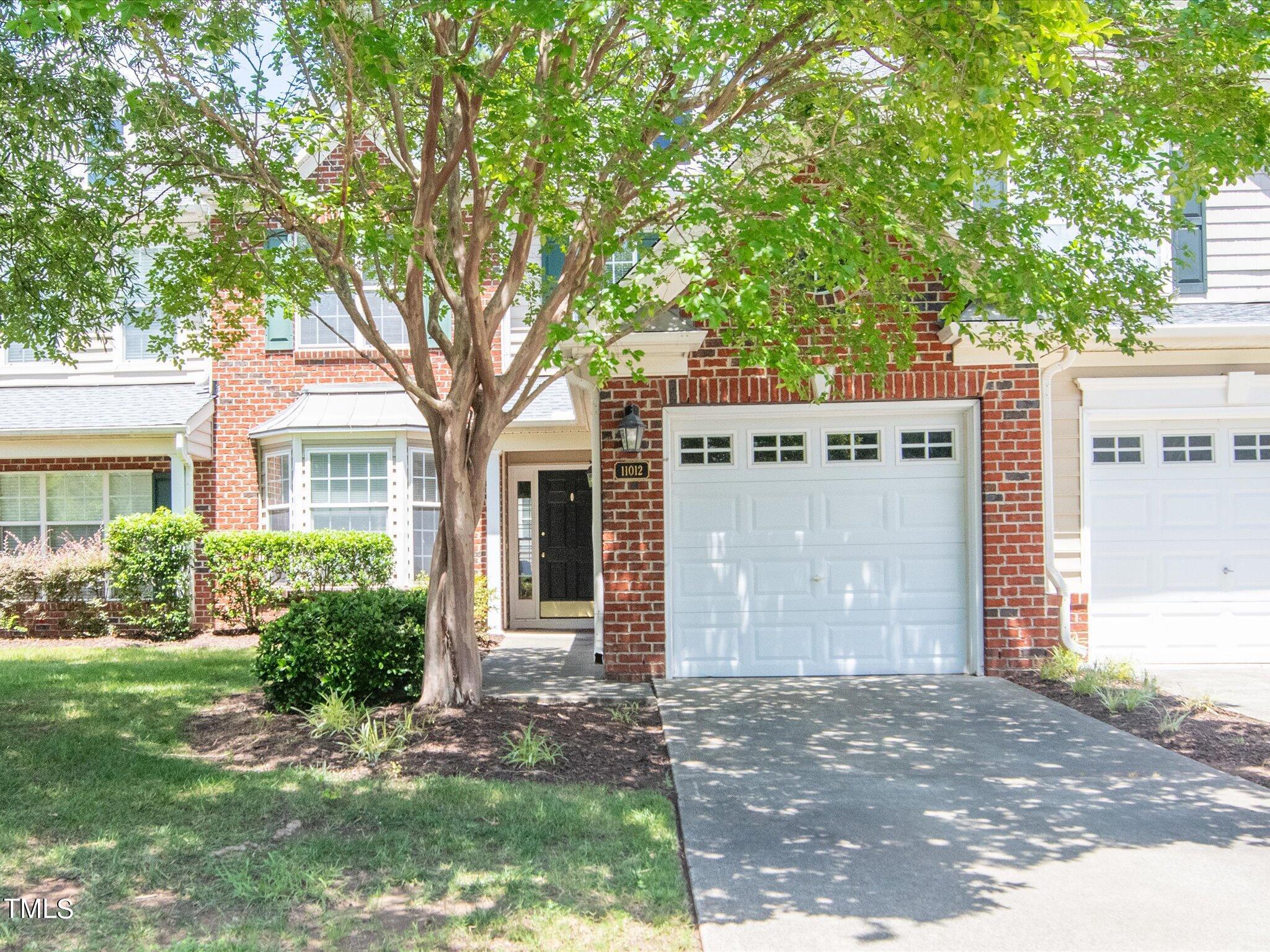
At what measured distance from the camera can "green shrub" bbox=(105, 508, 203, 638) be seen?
44.4 ft

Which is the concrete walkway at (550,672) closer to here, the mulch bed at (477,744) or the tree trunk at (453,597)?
the mulch bed at (477,744)

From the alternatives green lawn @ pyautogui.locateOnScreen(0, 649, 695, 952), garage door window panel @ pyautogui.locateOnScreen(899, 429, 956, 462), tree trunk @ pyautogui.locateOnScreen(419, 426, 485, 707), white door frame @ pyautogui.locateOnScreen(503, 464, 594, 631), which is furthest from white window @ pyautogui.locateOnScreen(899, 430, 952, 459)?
white door frame @ pyautogui.locateOnScreen(503, 464, 594, 631)

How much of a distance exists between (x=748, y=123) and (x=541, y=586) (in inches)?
317

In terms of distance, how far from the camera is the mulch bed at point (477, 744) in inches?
263

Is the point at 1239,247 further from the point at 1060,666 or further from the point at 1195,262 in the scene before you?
the point at 1060,666

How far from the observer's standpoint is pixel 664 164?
657cm

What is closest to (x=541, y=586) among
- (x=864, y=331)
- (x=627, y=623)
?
(x=627, y=623)

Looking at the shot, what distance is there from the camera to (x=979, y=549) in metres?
9.80

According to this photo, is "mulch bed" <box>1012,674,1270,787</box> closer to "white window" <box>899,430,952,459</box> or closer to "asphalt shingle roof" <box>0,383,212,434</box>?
"white window" <box>899,430,952,459</box>

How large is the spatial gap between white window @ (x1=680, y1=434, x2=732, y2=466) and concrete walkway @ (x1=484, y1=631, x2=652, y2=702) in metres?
2.19

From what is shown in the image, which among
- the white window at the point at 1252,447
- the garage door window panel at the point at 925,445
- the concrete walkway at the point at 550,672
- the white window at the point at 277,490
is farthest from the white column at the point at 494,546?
the white window at the point at 1252,447

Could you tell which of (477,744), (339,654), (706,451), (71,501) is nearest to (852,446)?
(706,451)

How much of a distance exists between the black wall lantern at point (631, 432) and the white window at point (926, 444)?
2.53 meters

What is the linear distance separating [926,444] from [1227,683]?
3399 mm
